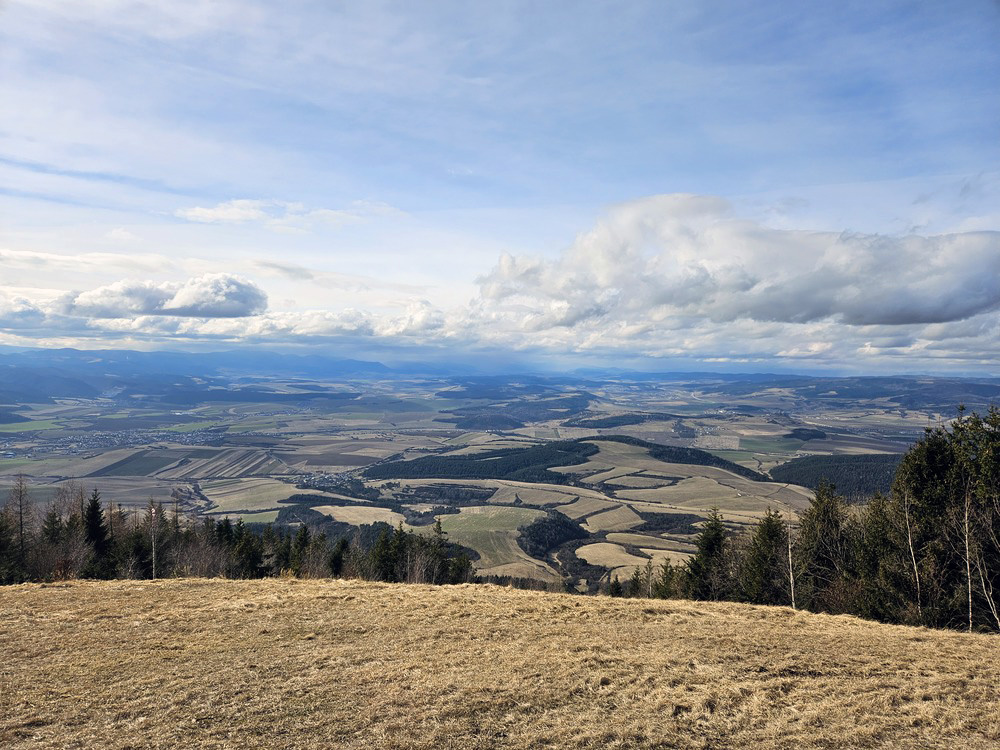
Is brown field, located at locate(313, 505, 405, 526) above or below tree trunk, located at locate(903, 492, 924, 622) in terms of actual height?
below

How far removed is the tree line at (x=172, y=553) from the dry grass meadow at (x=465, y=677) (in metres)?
17.9

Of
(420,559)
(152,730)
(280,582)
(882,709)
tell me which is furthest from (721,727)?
(420,559)

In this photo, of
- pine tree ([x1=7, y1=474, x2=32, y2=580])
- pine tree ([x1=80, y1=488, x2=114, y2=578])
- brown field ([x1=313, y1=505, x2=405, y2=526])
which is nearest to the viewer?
pine tree ([x1=7, y1=474, x2=32, y2=580])

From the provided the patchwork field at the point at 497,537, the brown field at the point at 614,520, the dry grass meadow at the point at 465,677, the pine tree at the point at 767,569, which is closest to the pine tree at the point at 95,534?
the dry grass meadow at the point at 465,677

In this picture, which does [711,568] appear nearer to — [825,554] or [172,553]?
[825,554]

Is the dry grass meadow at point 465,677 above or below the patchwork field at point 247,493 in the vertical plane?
above

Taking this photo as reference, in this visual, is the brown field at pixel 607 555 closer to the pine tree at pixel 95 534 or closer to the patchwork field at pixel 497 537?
the patchwork field at pixel 497 537

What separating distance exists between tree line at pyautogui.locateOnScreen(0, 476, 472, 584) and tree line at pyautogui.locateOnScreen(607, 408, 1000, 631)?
36.4 m

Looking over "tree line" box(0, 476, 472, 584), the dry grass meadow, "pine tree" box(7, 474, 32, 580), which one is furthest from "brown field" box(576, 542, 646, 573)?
"pine tree" box(7, 474, 32, 580)

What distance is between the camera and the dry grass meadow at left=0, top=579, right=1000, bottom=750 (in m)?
13.1

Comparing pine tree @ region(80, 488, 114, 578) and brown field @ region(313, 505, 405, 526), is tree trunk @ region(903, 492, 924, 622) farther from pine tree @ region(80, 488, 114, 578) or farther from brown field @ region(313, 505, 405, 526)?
brown field @ region(313, 505, 405, 526)

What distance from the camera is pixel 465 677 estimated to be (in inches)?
654

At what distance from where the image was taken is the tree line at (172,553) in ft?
148

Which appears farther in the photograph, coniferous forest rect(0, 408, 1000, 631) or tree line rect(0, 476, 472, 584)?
tree line rect(0, 476, 472, 584)
